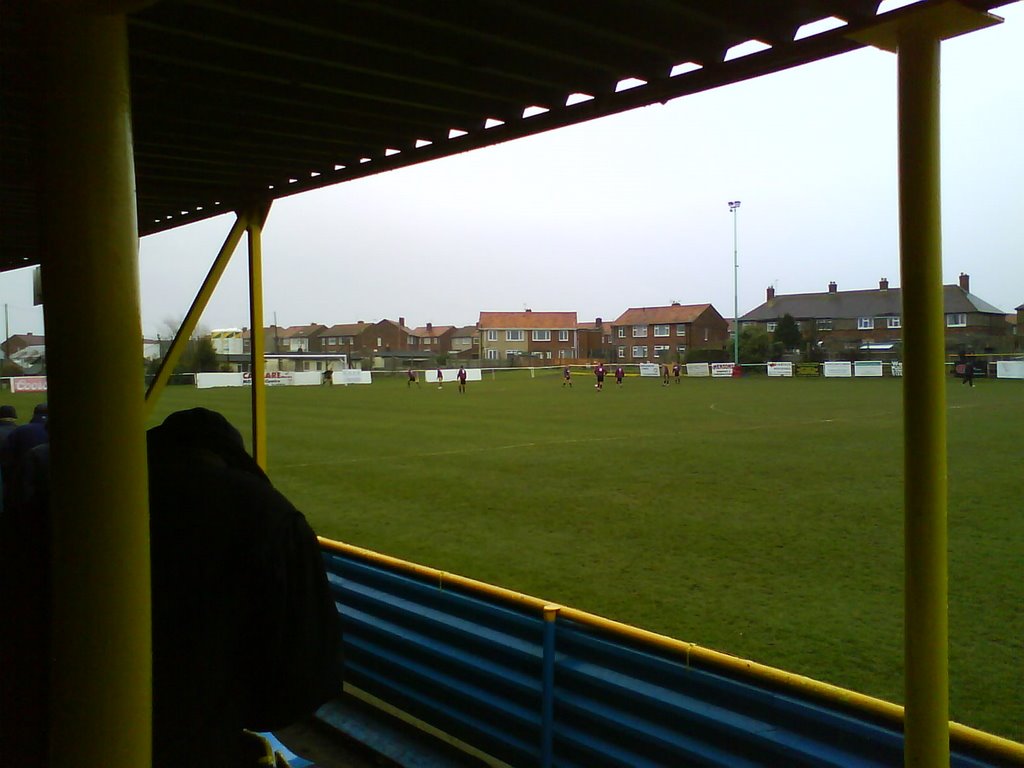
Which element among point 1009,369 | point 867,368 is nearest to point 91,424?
point 1009,369

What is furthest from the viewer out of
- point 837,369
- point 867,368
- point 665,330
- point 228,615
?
point 665,330

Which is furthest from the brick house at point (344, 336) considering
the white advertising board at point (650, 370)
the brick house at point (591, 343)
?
the white advertising board at point (650, 370)

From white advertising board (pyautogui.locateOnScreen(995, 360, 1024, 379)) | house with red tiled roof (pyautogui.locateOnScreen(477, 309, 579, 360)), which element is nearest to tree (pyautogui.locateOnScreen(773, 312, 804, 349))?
white advertising board (pyautogui.locateOnScreen(995, 360, 1024, 379))

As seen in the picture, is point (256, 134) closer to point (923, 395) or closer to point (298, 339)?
point (923, 395)

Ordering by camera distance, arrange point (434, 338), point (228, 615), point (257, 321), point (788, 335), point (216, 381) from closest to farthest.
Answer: point (228, 615), point (257, 321), point (216, 381), point (788, 335), point (434, 338)

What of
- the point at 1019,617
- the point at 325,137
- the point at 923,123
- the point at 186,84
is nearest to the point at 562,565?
the point at 1019,617

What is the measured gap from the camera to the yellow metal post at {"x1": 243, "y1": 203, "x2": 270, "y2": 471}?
15.5 feet

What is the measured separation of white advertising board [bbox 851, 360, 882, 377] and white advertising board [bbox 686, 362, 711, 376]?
9.90 m

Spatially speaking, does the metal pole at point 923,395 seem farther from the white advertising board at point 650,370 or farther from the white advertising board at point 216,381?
the white advertising board at point 650,370

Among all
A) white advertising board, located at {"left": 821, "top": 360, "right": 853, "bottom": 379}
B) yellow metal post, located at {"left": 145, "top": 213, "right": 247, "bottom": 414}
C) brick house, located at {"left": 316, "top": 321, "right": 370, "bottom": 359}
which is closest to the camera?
yellow metal post, located at {"left": 145, "top": 213, "right": 247, "bottom": 414}

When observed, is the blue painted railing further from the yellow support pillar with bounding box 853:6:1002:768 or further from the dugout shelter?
the dugout shelter

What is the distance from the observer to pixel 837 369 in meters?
47.1

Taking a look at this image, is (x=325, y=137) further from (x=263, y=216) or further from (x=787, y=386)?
(x=787, y=386)

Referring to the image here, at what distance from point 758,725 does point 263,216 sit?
3.88 meters
